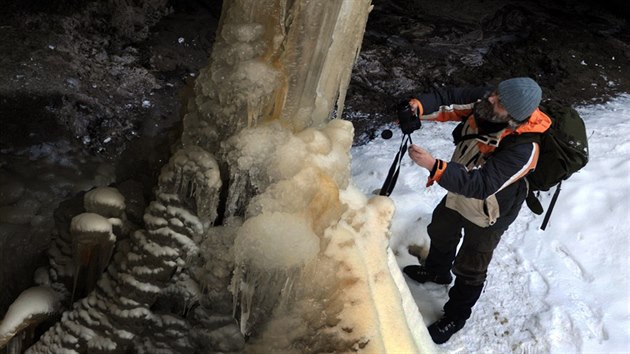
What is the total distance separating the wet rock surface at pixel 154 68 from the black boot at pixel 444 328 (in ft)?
8.18

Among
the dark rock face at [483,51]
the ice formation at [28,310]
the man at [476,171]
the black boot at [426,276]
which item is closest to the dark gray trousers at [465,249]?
the man at [476,171]

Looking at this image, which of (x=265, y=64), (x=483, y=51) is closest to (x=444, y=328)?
(x=265, y=64)

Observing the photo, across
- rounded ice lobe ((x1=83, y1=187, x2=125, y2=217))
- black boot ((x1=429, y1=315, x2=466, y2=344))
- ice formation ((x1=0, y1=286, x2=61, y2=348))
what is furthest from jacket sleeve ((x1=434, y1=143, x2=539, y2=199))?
ice formation ((x1=0, y1=286, x2=61, y2=348))

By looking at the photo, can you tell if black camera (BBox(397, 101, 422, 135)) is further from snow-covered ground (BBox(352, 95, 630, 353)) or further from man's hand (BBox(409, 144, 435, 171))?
snow-covered ground (BBox(352, 95, 630, 353))

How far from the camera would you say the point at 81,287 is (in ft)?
8.63

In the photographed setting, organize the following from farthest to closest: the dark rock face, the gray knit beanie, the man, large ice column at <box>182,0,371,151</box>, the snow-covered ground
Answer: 1. the dark rock face
2. the snow-covered ground
3. the man
4. the gray knit beanie
5. large ice column at <box>182,0,371,151</box>

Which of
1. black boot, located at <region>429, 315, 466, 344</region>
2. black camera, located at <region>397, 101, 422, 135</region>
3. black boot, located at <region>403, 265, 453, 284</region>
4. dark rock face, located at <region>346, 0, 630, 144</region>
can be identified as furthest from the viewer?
dark rock face, located at <region>346, 0, 630, 144</region>

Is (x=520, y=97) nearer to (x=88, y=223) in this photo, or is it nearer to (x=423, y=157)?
(x=423, y=157)

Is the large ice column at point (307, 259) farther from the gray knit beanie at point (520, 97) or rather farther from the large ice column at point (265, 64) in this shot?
the gray knit beanie at point (520, 97)

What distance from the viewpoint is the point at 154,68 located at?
730cm

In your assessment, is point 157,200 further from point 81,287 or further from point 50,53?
point 50,53

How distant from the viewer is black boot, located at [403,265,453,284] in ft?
15.6

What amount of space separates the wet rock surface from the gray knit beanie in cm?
176

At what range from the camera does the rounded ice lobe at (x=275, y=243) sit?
7.90 ft
